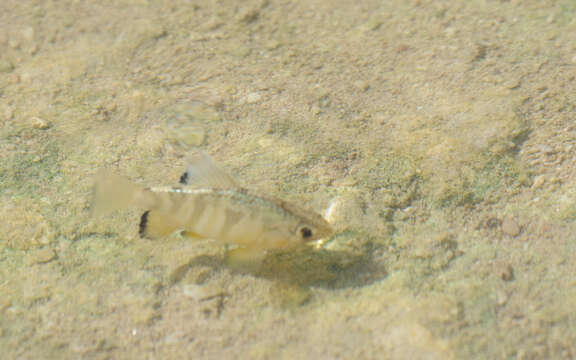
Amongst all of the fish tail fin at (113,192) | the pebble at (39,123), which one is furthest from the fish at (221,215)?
the pebble at (39,123)

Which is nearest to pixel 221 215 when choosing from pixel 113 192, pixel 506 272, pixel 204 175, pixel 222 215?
pixel 222 215

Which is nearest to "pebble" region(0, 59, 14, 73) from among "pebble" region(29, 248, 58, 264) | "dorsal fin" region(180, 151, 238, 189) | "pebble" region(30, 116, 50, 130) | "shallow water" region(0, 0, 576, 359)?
"shallow water" region(0, 0, 576, 359)

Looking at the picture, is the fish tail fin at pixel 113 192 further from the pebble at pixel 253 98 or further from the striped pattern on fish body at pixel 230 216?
the pebble at pixel 253 98

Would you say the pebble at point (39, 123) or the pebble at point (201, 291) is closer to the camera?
the pebble at point (201, 291)

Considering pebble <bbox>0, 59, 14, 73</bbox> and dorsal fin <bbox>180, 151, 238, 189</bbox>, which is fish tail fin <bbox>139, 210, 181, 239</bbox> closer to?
dorsal fin <bbox>180, 151, 238, 189</bbox>

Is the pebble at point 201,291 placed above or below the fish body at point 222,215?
below

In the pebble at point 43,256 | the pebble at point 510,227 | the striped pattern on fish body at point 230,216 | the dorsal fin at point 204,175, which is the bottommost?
the pebble at point 43,256

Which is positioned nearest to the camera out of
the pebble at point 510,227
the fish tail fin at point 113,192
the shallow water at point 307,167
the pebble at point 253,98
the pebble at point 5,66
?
the shallow water at point 307,167

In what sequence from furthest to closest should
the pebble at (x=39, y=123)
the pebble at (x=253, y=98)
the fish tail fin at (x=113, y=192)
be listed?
the pebble at (x=253, y=98), the pebble at (x=39, y=123), the fish tail fin at (x=113, y=192)
